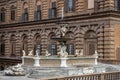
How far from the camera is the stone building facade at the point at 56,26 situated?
27.9m

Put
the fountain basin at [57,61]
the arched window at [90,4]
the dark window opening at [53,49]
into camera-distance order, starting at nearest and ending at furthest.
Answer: the fountain basin at [57,61] < the arched window at [90,4] < the dark window opening at [53,49]

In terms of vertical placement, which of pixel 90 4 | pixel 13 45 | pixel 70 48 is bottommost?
pixel 13 45

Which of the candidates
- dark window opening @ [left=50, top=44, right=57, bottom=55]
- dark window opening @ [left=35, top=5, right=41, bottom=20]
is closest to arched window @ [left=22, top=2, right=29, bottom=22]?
dark window opening @ [left=35, top=5, right=41, bottom=20]

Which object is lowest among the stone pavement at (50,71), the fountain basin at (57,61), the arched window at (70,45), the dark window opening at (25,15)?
the stone pavement at (50,71)

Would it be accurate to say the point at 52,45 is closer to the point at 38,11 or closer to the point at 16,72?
the point at 38,11

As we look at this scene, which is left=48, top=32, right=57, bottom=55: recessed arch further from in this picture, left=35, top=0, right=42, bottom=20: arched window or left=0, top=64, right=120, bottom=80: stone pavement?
left=0, top=64, right=120, bottom=80: stone pavement

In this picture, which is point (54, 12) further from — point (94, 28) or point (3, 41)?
point (3, 41)

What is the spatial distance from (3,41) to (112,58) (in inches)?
841

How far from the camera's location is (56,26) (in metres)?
34.0

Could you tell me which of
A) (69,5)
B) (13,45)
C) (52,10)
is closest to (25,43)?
(13,45)

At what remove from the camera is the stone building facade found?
1099 inches

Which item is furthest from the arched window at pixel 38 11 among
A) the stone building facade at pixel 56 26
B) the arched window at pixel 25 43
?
the arched window at pixel 25 43

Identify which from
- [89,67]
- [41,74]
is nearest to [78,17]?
[89,67]

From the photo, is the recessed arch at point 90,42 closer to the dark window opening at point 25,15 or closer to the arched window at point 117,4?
the arched window at point 117,4
